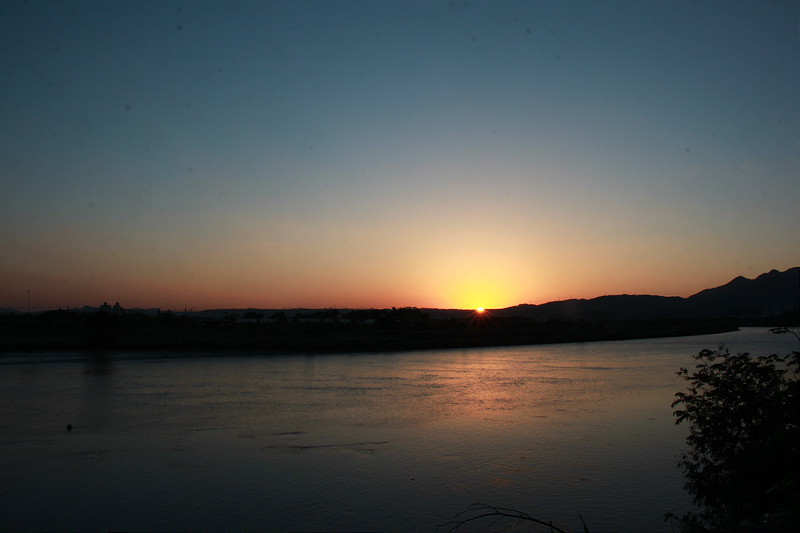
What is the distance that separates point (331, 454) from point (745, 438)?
25.9 feet

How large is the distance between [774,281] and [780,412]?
581 feet

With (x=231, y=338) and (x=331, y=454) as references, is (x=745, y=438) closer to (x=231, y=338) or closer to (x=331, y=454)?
(x=331, y=454)

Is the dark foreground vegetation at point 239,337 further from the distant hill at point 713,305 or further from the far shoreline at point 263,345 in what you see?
the distant hill at point 713,305

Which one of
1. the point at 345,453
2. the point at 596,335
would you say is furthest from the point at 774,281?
the point at 345,453

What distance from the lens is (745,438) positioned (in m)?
7.46

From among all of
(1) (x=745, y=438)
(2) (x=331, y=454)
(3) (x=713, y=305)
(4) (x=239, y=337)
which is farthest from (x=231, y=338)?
(3) (x=713, y=305)

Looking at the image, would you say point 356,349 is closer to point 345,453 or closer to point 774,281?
point 345,453

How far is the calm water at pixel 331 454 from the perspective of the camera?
9.11 meters

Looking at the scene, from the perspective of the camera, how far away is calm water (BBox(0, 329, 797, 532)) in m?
9.11

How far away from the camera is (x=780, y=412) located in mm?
7062

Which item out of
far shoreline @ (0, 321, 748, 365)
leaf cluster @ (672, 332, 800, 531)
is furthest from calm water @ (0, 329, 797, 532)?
far shoreline @ (0, 321, 748, 365)

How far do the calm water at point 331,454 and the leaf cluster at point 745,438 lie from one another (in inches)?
58.3

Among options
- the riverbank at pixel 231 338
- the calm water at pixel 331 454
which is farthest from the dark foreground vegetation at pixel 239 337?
the calm water at pixel 331 454

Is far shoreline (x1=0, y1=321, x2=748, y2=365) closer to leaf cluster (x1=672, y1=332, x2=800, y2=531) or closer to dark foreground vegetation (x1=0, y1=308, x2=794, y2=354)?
dark foreground vegetation (x1=0, y1=308, x2=794, y2=354)
